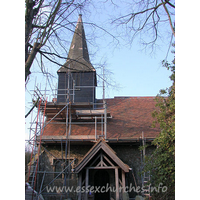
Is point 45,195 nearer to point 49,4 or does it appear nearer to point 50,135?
point 50,135

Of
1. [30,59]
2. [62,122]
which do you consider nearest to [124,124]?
[62,122]

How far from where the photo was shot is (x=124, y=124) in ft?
45.8

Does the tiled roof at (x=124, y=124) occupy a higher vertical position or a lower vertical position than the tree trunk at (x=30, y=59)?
lower

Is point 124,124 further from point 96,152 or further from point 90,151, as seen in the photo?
point 90,151

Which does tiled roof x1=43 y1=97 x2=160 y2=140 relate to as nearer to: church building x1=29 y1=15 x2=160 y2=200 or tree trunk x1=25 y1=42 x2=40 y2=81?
church building x1=29 y1=15 x2=160 y2=200

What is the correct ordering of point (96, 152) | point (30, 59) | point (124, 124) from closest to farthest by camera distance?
1. point (30, 59)
2. point (96, 152)
3. point (124, 124)

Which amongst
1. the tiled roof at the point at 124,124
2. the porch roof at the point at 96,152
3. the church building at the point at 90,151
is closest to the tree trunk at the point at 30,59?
the church building at the point at 90,151

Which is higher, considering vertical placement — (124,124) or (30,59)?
(30,59)

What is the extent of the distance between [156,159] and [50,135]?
23.3 ft

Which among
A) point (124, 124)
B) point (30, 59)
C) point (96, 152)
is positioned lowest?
point (96, 152)

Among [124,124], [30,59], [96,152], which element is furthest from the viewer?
[124,124]

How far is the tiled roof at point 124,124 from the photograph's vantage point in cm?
1283

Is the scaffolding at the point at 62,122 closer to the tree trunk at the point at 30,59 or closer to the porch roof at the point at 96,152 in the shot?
the porch roof at the point at 96,152

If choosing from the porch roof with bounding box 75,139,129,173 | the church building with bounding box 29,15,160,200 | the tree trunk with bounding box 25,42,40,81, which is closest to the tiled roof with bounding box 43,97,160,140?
the church building with bounding box 29,15,160,200
